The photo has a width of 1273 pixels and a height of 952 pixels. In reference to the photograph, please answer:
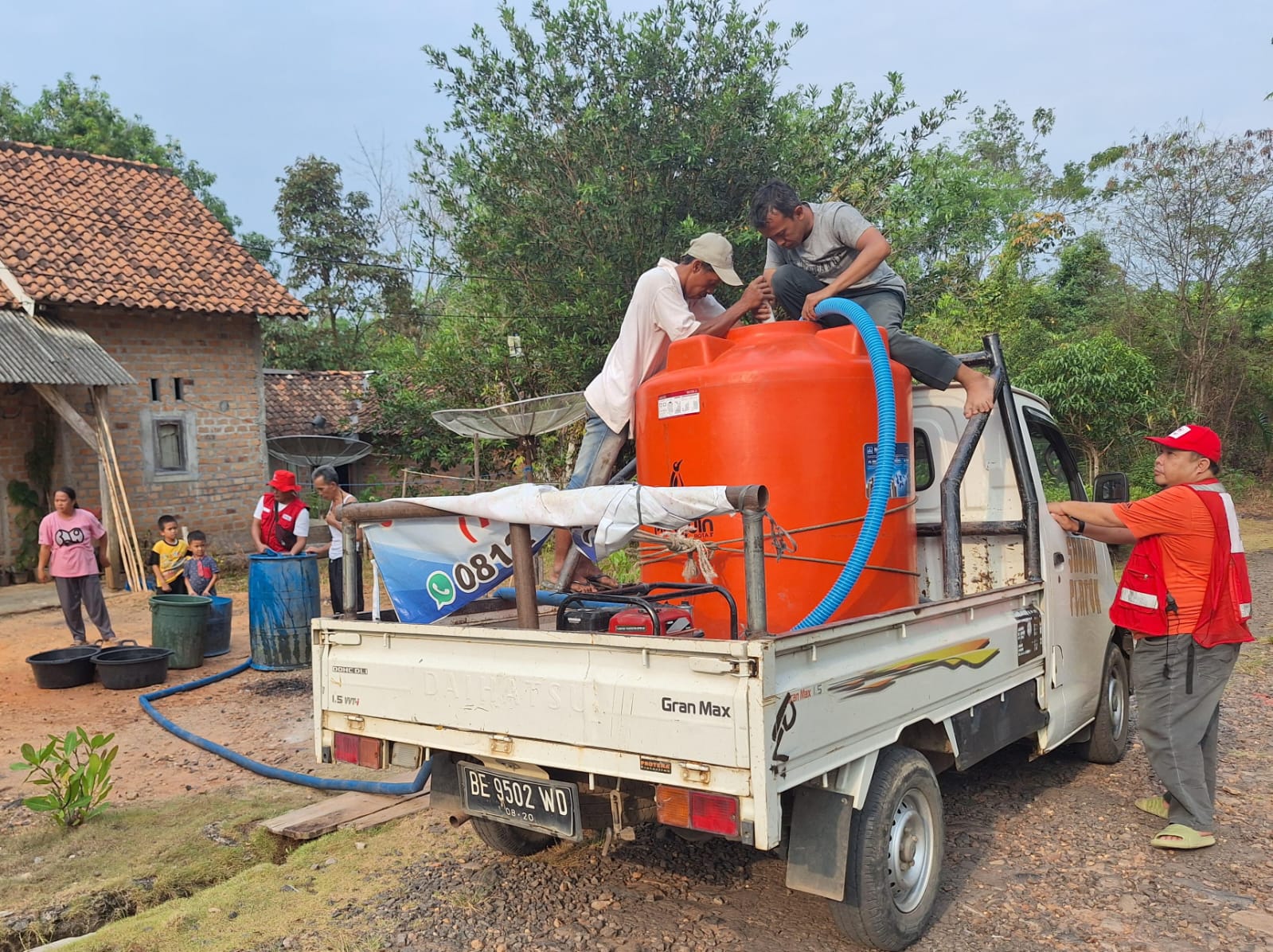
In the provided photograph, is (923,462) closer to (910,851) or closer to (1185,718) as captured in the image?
(1185,718)

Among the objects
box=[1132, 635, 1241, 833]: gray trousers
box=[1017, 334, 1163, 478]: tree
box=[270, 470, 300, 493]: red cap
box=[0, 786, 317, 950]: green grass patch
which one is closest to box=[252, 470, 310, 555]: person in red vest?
box=[270, 470, 300, 493]: red cap

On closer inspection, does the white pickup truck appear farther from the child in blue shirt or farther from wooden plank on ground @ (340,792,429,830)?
the child in blue shirt

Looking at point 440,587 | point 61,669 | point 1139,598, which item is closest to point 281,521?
point 61,669

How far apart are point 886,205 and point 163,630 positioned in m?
10.1

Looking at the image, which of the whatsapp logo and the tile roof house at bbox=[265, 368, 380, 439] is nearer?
the whatsapp logo

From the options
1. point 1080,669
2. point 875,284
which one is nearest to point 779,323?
point 875,284

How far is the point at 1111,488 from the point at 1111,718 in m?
1.20

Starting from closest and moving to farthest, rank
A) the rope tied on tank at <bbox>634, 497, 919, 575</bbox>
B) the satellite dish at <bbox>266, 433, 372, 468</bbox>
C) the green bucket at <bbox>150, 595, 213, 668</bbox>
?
the rope tied on tank at <bbox>634, 497, 919, 575</bbox> < the green bucket at <bbox>150, 595, 213, 668</bbox> < the satellite dish at <bbox>266, 433, 372, 468</bbox>

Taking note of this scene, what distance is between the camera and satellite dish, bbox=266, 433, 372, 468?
1788 cm

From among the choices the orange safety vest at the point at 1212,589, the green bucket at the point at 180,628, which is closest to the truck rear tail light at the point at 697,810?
the orange safety vest at the point at 1212,589

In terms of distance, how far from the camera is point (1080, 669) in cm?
455

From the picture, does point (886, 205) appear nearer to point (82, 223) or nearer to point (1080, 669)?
point (1080, 669)

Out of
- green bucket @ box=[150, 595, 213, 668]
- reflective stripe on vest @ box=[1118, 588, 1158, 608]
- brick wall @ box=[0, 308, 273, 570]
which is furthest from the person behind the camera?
brick wall @ box=[0, 308, 273, 570]

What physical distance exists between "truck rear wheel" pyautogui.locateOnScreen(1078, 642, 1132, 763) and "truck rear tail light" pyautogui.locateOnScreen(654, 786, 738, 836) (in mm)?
3096
